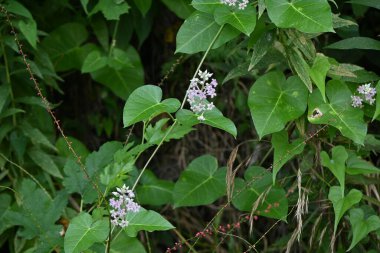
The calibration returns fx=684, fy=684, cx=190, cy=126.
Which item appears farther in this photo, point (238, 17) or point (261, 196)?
point (261, 196)

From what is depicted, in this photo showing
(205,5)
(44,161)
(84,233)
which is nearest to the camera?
(84,233)

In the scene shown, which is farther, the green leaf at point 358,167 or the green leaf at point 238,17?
the green leaf at point 358,167

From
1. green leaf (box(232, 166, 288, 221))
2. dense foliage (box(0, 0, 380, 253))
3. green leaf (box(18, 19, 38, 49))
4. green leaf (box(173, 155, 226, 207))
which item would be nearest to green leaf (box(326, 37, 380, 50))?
dense foliage (box(0, 0, 380, 253))

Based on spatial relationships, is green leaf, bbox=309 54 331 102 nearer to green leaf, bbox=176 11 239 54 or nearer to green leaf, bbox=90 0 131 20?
green leaf, bbox=176 11 239 54

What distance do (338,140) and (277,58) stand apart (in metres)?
0.29

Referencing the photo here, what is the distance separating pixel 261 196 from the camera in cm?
171

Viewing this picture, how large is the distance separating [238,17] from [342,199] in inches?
18.9

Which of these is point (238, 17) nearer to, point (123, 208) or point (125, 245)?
point (123, 208)

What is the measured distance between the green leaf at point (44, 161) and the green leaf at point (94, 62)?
297mm

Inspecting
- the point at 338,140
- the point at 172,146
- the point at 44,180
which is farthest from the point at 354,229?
the point at 172,146

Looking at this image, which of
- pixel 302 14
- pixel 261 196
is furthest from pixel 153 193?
pixel 302 14

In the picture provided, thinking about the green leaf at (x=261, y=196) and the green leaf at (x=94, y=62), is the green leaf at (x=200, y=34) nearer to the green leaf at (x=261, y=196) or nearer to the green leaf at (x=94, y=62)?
the green leaf at (x=261, y=196)

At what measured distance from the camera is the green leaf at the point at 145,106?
1425 mm

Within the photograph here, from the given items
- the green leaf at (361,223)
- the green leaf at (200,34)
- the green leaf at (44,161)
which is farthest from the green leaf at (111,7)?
the green leaf at (361,223)
